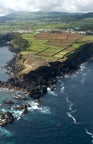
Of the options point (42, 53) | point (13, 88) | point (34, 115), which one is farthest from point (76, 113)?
point (42, 53)

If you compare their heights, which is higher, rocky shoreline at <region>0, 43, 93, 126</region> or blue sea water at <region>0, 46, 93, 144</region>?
rocky shoreline at <region>0, 43, 93, 126</region>

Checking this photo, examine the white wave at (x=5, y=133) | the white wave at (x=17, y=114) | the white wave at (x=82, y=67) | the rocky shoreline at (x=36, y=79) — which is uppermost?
the rocky shoreline at (x=36, y=79)

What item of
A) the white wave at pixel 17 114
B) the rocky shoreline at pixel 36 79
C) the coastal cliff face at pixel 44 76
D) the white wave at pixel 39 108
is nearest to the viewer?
the white wave at pixel 17 114

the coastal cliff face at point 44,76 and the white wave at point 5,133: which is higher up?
the coastal cliff face at point 44,76

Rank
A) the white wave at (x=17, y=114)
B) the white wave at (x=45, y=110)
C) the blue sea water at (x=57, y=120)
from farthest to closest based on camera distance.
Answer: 1. the white wave at (x=45, y=110)
2. the white wave at (x=17, y=114)
3. the blue sea water at (x=57, y=120)

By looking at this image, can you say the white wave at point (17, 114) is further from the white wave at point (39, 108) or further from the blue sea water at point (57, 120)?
the white wave at point (39, 108)

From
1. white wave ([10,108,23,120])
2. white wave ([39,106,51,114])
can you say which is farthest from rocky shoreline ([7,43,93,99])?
white wave ([10,108,23,120])

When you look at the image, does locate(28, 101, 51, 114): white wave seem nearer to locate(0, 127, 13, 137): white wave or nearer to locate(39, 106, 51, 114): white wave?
locate(39, 106, 51, 114): white wave

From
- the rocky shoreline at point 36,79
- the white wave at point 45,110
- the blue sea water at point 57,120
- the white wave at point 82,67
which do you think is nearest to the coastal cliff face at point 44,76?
the rocky shoreline at point 36,79
